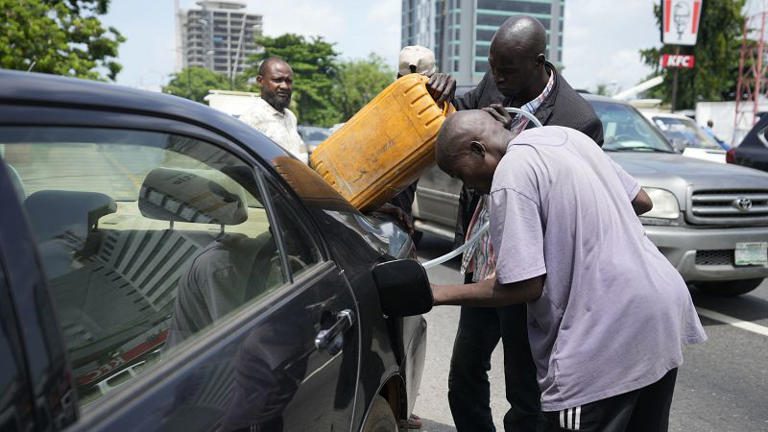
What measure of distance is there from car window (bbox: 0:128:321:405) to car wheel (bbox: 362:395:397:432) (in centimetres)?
48

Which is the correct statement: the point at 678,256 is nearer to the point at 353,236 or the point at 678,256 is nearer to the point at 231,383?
the point at 353,236

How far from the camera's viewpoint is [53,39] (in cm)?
1992

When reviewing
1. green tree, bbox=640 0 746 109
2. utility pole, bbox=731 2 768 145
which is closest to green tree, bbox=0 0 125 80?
utility pole, bbox=731 2 768 145

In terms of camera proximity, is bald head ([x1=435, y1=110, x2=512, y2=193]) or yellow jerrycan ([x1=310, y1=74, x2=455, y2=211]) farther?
yellow jerrycan ([x1=310, y1=74, x2=455, y2=211])

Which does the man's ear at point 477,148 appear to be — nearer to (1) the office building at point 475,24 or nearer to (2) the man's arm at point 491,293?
(2) the man's arm at point 491,293

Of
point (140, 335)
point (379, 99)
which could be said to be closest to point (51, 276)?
point (140, 335)

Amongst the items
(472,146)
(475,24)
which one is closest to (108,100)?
(472,146)

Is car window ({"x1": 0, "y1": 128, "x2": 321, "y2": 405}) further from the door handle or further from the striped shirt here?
the striped shirt

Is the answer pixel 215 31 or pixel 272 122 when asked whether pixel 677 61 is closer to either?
pixel 272 122

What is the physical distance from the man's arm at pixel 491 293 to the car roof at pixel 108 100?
0.69 m

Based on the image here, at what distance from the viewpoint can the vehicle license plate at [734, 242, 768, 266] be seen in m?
5.53

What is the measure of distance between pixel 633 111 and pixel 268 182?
235 inches

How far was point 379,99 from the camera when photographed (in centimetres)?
318

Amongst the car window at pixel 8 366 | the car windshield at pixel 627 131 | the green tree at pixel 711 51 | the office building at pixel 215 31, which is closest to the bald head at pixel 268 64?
the car windshield at pixel 627 131
